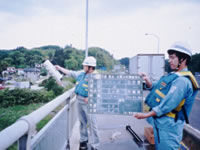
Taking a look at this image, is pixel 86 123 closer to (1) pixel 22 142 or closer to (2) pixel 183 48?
(1) pixel 22 142

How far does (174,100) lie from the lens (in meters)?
1.91

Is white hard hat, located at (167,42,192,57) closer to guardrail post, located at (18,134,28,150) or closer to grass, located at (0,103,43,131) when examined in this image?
guardrail post, located at (18,134,28,150)

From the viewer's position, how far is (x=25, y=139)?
1.48 meters

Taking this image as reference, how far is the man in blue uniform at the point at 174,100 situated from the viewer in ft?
6.35

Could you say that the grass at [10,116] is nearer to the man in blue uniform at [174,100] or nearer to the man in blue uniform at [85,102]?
the man in blue uniform at [85,102]

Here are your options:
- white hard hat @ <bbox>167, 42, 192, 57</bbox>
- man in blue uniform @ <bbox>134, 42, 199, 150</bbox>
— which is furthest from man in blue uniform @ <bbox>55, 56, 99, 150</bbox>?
white hard hat @ <bbox>167, 42, 192, 57</bbox>

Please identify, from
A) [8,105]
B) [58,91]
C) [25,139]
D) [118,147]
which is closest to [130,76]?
[25,139]

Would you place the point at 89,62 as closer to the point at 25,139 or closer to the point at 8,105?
the point at 25,139

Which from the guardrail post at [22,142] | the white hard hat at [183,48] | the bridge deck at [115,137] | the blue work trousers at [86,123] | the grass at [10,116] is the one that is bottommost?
the grass at [10,116]

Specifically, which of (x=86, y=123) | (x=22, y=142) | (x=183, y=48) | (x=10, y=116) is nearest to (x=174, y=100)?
(x=183, y=48)

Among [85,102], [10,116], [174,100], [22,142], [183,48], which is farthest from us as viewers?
[10,116]

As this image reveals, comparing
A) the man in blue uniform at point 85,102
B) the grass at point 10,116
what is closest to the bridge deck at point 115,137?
the man in blue uniform at point 85,102

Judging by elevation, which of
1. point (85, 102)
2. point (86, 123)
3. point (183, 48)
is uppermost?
point (183, 48)

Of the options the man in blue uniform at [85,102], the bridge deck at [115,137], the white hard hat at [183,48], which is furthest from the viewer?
the bridge deck at [115,137]
